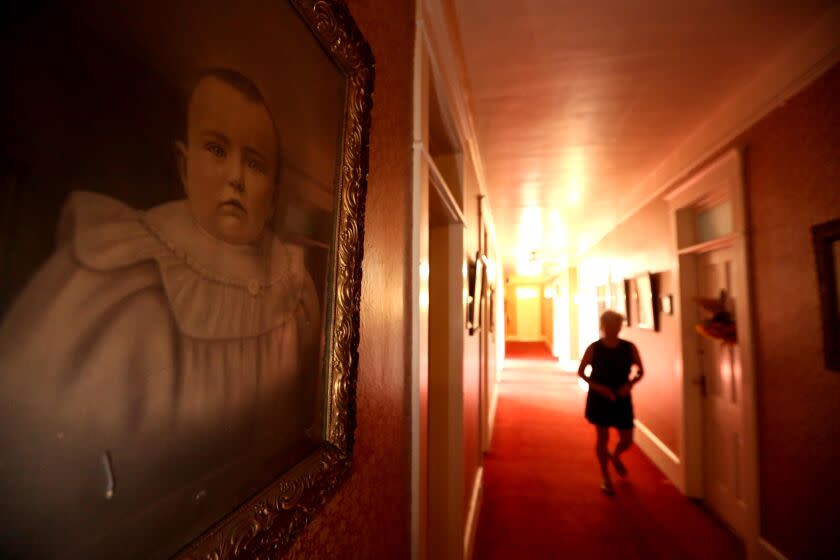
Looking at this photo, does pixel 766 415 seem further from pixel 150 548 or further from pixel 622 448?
pixel 150 548

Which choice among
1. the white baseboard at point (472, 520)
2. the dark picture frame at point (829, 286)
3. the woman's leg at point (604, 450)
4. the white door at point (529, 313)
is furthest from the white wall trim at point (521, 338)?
the dark picture frame at point (829, 286)

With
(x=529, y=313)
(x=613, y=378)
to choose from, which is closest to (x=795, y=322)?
(x=613, y=378)

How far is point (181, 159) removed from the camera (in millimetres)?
428

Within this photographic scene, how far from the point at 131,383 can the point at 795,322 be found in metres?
3.28

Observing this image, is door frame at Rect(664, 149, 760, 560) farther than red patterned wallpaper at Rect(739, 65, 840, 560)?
Yes

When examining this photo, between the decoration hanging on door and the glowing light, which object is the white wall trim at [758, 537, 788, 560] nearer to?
the decoration hanging on door

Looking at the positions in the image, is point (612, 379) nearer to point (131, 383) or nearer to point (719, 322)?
point (719, 322)

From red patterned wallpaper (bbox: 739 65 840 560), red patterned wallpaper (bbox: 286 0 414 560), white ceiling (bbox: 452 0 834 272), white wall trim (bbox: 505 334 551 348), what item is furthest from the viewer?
white wall trim (bbox: 505 334 551 348)

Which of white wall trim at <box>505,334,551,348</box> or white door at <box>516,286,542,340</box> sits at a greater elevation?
white door at <box>516,286,542,340</box>

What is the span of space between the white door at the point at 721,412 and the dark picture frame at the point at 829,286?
1.10 m

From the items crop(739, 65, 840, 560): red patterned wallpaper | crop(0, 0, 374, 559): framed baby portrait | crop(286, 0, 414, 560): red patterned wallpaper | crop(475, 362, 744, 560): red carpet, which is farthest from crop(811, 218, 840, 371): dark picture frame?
crop(0, 0, 374, 559): framed baby portrait

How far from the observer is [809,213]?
2.28 meters

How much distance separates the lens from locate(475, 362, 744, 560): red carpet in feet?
10.0

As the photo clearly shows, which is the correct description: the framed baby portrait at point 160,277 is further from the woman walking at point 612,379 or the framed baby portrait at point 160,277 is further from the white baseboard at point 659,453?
the white baseboard at point 659,453
